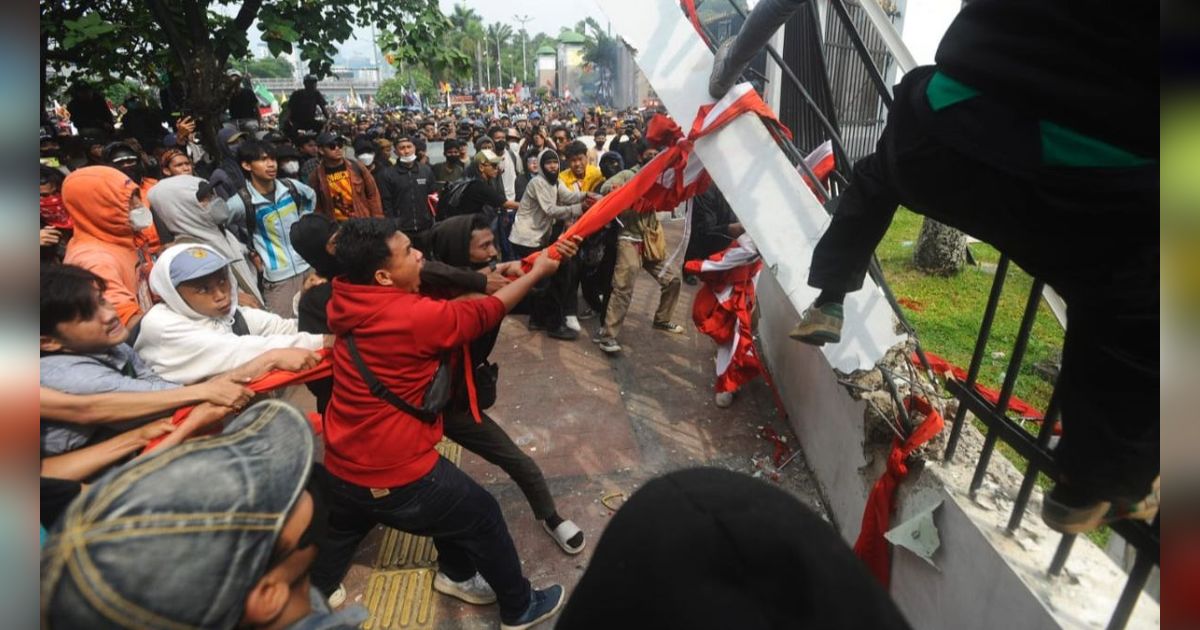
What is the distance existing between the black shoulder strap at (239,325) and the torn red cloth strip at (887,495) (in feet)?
8.77

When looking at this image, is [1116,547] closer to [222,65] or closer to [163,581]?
[163,581]

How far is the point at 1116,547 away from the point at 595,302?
4786 mm

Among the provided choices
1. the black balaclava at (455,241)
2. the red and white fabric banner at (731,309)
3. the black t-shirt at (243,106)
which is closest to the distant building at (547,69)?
the black t-shirt at (243,106)

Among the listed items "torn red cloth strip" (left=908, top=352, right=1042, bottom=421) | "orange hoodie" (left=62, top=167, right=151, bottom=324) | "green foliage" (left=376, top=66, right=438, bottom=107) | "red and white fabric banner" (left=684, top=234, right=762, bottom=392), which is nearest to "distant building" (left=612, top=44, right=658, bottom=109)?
"green foliage" (left=376, top=66, right=438, bottom=107)

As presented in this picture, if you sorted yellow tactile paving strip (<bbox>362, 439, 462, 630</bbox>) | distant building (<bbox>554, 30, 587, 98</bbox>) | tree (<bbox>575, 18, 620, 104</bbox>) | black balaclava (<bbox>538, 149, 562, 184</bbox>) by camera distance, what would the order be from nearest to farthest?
1. yellow tactile paving strip (<bbox>362, 439, 462, 630</bbox>)
2. black balaclava (<bbox>538, 149, 562, 184</bbox>)
3. tree (<bbox>575, 18, 620, 104</bbox>)
4. distant building (<bbox>554, 30, 587, 98</bbox>)

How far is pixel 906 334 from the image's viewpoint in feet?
8.52

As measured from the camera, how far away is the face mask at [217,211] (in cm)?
436

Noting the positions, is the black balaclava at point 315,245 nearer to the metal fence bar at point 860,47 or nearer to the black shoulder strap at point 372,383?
the black shoulder strap at point 372,383

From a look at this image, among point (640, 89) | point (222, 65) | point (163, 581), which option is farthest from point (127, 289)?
Result: point (640, 89)

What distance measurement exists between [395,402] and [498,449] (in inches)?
32.6

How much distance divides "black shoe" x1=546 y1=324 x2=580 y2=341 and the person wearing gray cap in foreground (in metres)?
4.65

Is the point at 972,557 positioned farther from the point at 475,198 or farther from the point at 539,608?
the point at 475,198

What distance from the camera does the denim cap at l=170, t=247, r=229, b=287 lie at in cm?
233

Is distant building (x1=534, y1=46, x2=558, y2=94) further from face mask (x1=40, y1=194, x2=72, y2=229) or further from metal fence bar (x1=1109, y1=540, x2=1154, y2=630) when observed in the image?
metal fence bar (x1=1109, y1=540, x2=1154, y2=630)
